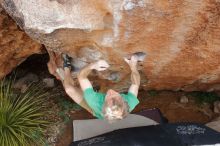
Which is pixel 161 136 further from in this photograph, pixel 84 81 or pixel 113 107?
pixel 113 107

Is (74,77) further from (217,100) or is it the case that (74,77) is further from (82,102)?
(217,100)

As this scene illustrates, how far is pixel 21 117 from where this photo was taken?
596 cm

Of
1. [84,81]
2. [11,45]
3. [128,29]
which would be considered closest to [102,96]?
[84,81]

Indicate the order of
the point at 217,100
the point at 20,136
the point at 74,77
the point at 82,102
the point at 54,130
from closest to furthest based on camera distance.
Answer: the point at 82,102 < the point at 74,77 < the point at 20,136 < the point at 54,130 < the point at 217,100

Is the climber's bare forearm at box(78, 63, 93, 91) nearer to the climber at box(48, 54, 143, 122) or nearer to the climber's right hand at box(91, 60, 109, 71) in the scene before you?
the climber at box(48, 54, 143, 122)

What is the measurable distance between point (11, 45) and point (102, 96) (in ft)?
5.62

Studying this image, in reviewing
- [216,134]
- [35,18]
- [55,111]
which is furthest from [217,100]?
[35,18]

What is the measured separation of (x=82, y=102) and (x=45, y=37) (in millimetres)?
788

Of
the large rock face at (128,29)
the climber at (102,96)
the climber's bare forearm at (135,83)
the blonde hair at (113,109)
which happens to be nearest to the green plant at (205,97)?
the large rock face at (128,29)

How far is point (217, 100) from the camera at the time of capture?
22.1 feet

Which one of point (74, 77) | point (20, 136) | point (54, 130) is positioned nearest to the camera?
point (74, 77)

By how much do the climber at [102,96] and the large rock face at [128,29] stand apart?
131 millimetres

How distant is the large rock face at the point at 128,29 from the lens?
13.5 ft

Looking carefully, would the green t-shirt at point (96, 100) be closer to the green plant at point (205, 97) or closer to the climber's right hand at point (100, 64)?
the climber's right hand at point (100, 64)
